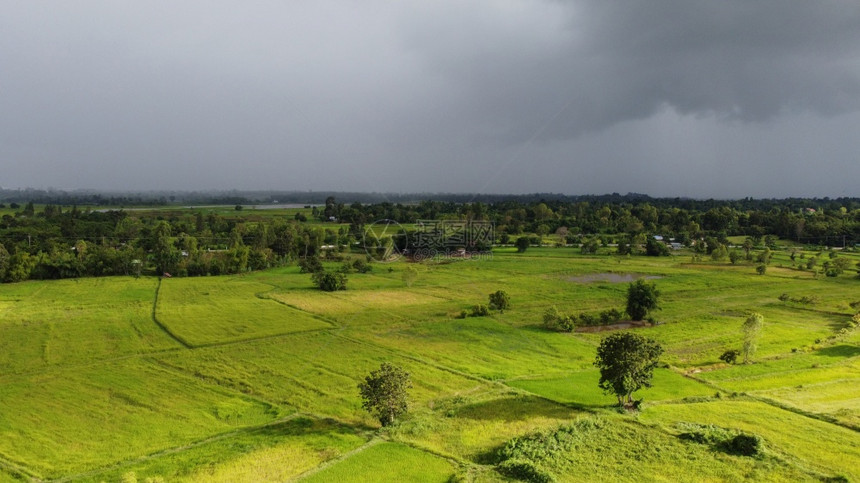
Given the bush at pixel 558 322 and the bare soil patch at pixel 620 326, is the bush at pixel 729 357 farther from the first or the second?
the bush at pixel 558 322

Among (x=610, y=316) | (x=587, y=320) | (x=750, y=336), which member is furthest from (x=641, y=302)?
(x=750, y=336)

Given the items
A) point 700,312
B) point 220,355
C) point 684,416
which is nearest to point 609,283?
point 700,312

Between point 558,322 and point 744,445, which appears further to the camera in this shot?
point 558,322

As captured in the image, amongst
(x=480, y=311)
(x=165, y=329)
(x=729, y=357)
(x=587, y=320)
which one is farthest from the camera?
(x=480, y=311)

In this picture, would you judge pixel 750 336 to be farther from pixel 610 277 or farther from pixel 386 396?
pixel 610 277

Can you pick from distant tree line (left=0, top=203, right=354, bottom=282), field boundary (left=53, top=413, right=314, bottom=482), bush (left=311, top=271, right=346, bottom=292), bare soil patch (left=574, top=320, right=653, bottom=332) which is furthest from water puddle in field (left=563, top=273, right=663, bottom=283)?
field boundary (left=53, top=413, right=314, bottom=482)

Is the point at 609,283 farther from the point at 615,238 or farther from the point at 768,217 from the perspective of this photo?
the point at 768,217
